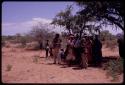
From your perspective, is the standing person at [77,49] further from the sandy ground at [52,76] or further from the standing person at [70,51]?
the sandy ground at [52,76]

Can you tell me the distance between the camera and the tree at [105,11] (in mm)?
16203

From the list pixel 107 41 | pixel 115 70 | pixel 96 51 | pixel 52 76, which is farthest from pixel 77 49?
pixel 107 41

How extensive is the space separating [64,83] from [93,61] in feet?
20.3

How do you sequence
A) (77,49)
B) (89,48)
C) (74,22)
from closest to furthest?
(77,49) → (89,48) → (74,22)

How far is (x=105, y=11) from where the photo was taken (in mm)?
17391

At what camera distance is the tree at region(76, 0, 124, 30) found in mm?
16203

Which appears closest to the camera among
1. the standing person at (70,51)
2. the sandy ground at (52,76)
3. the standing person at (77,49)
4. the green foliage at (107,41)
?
the sandy ground at (52,76)

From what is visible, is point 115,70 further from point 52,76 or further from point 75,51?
point 75,51

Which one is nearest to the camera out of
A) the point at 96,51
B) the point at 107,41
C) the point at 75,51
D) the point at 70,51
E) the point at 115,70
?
the point at 115,70

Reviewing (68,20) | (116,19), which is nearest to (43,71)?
(116,19)

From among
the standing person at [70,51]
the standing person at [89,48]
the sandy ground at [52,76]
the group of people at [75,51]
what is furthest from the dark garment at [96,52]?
the sandy ground at [52,76]

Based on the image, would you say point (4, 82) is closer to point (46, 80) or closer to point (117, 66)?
point (46, 80)

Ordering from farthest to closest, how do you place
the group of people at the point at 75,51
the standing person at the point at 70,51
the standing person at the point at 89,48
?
the standing person at the point at 70,51, the group of people at the point at 75,51, the standing person at the point at 89,48

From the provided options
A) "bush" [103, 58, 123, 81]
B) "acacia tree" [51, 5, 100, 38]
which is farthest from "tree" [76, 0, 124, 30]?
"bush" [103, 58, 123, 81]
